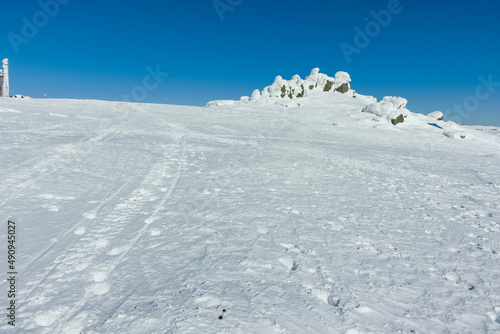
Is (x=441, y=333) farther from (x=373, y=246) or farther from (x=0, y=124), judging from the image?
(x=0, y=124)

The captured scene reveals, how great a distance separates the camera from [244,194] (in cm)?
705

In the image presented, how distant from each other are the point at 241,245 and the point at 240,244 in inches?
1.4

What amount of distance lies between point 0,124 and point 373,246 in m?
16.8

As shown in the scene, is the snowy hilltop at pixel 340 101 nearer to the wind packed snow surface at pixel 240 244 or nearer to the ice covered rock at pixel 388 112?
the ice covered rock at pixel 388 112

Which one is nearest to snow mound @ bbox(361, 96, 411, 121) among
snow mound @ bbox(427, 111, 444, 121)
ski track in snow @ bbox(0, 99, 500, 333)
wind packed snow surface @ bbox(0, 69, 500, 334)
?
snow mound @ bbox(427, 111, 444, 121)

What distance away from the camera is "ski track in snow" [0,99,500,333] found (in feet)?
10.4

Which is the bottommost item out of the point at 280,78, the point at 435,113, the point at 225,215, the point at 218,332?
the point at 218,332

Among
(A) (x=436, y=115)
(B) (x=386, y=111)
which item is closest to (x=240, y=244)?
(B) (x=386, y=111)

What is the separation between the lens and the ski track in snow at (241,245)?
3.16m

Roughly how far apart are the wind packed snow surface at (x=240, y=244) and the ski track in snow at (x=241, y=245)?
0.9 inches

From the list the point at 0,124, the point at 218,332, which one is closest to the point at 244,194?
the point at 218,332

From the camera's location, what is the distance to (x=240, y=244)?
4617 millimetres

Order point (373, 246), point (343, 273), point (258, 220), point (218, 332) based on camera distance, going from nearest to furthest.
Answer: point (218, 332) → point (343, 273) → point (373, 246) → point (258, 220)

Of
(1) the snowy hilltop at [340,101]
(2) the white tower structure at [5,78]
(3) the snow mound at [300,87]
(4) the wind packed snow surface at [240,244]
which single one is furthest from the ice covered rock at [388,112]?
(2) the white tower structure at [5,78]
